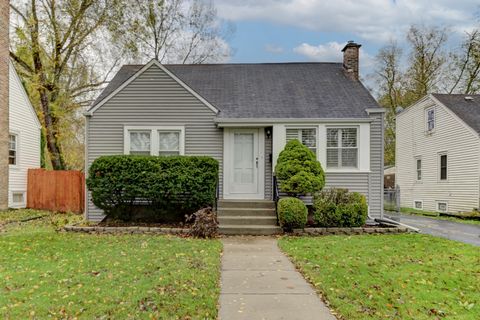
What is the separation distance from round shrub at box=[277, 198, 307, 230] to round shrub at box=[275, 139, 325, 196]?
693mm

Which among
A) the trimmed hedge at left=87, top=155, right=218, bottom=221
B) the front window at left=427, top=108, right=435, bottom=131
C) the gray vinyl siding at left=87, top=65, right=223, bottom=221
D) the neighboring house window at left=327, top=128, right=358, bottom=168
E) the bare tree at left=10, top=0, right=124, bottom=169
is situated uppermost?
the bare tree at left=10, top=0, right=124, bottom=169

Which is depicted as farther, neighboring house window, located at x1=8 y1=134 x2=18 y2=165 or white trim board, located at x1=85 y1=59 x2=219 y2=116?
neighboring house window, located at x1=8 y1=134 x2=18 y2=165

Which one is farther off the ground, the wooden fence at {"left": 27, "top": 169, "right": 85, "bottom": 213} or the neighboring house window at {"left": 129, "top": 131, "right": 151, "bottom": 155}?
the neighboring house window at {"left": 129, "top": 131, "right": 151, "bottom": 155}

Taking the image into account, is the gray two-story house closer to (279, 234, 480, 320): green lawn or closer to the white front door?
the white front door

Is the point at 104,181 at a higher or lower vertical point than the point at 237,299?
higher

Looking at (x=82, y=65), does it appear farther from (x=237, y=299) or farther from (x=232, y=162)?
(x=237, y=299)

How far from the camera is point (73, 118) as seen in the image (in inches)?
922

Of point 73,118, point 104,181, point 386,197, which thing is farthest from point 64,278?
point 73,118

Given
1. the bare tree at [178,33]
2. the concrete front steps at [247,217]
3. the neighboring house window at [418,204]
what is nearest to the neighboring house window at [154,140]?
the concrete front steps at [247,217]

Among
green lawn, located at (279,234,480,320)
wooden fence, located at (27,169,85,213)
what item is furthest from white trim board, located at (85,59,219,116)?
green lawn, located at (279,234,480,320)

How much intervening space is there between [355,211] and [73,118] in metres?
19.8

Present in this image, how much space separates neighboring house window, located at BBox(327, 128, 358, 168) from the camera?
11367mm

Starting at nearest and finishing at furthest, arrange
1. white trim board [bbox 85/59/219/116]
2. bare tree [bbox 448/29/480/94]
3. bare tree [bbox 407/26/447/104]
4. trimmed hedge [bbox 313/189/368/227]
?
trimmed hedge [bbox 313/189/368/227] < white trim board [bbox 85/59/219/116] < bare tree [bbox 448/29/480/94] < bare tree [bbox 407/26/447/104]

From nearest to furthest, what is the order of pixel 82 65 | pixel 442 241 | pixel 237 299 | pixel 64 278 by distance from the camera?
1. pixel 237 299
2. pixel 64 278
3. pixel 442 241
4. pixel 82 65
